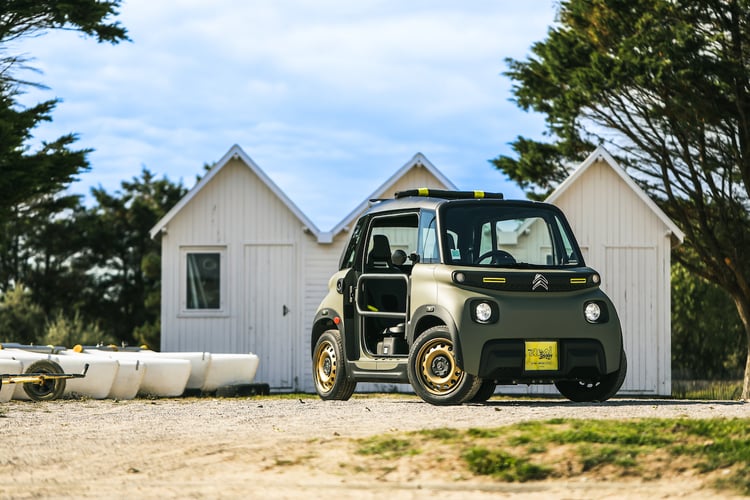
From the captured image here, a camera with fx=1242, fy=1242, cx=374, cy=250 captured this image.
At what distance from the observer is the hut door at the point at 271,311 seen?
2692cm

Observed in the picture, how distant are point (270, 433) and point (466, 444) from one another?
6.70 feet

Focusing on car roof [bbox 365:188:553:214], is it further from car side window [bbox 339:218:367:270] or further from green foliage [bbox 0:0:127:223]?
green foliage [bbox 0:0:127:223]

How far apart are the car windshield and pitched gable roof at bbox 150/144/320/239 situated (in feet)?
44.4

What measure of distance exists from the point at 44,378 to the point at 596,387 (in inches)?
320

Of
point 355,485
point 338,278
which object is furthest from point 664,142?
point 355,485

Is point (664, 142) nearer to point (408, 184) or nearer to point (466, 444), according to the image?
point (408, 184)

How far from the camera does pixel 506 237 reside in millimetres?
13750

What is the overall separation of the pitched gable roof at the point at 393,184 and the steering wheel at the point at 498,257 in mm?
13788

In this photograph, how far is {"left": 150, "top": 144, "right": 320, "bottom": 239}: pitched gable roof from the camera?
88.7 feet

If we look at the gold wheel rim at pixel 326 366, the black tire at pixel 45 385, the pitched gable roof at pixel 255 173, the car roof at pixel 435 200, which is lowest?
the black tire at pixel 45 385

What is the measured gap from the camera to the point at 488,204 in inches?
528

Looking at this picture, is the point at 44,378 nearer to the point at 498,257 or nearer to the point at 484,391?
the point at 484,391

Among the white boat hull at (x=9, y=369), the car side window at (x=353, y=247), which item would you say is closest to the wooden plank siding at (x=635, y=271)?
the car side window at (x=353, y=247)

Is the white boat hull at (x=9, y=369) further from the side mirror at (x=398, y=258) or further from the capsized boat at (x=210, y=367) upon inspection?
the side mirror at (x=398, y=258)
